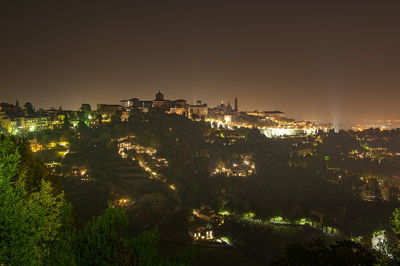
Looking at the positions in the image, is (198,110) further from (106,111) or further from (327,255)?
(327,255)

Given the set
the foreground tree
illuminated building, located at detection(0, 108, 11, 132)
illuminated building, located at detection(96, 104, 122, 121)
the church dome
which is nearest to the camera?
the foreground tree

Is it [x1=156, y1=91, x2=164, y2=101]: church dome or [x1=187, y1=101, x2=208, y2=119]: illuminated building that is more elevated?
[x1=156, y1=91, x2=164, y2=101]: church dome

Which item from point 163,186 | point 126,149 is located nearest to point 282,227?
point 163,186

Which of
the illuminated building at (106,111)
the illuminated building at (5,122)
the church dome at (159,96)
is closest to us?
the illuminated building at (5,122)

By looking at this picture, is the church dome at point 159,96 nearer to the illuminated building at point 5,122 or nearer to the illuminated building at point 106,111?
the illuminated building at point 106,111

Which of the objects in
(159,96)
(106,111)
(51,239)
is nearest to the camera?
(51,239)

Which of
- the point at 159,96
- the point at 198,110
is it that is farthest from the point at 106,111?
the point at 198,110

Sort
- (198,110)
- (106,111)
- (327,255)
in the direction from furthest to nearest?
1. (198,110)
2. (106,111)
3. (327,255)

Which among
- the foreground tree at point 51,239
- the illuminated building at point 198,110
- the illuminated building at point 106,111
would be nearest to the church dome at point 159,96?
the illuminated building at point 198,110

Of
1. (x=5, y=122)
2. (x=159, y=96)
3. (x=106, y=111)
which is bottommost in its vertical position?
(x=5, y=122)

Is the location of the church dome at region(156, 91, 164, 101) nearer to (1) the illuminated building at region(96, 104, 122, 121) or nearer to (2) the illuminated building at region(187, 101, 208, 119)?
(2) the illuminated building at region(187, 101, 208, 119)

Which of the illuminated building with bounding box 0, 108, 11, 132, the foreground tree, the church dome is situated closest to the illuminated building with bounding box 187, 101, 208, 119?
the church dome
